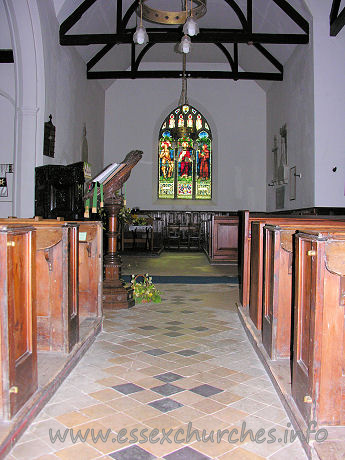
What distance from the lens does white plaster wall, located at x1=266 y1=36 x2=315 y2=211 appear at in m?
8.59

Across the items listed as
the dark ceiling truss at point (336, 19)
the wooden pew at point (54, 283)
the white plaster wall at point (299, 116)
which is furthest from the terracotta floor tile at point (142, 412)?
the dark ceiling truss at point (336, 19)

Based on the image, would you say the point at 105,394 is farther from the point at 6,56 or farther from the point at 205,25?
the point at 205,25

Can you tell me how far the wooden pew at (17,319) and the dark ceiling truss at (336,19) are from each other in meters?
7.46

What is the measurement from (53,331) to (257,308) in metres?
1.56

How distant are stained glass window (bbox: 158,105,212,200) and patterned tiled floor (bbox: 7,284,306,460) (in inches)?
440

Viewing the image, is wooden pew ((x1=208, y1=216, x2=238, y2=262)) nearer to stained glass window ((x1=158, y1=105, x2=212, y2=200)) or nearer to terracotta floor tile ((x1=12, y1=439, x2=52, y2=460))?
stained glass window ((x1=158, y1=105, x2=212, y2=200))

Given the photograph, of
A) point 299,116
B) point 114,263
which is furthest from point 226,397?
point 299,116

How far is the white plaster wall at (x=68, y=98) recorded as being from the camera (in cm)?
778

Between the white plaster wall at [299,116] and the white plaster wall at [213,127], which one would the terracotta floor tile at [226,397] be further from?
the white plaster wall at [213,127]

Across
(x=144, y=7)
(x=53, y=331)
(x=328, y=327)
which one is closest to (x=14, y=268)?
(x=53, y=331)

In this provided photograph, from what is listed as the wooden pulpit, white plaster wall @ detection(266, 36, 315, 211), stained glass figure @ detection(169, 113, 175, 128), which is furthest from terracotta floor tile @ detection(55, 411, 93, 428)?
stained glass figure @ detection(169, 113, 175, 128)

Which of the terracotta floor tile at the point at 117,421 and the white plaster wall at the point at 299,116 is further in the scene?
the white plaster wall at the point at 299,116

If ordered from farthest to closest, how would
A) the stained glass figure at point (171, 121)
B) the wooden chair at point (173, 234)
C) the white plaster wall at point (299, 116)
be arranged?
1. the stained glass figure at point (171, 121)
2. the wooden chair at point (173, 234)
3. the white plaster wall at point (299, 116)

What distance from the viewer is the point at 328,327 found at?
5.88 feet
